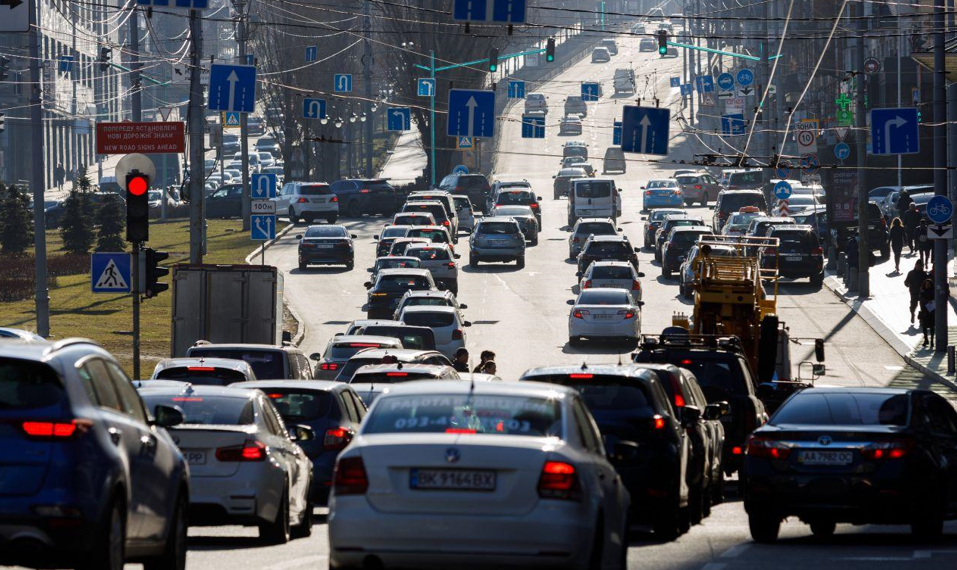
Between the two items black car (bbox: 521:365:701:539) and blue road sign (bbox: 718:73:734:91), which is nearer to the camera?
black car (bbox: 521:365:701:539)

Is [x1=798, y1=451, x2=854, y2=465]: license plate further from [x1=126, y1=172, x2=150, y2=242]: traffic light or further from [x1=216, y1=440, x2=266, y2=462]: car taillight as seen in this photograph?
[x1=126, y1=172, x2=150, y2=242]: traffic light

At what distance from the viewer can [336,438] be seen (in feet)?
57.9

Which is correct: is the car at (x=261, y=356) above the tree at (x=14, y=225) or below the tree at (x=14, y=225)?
above

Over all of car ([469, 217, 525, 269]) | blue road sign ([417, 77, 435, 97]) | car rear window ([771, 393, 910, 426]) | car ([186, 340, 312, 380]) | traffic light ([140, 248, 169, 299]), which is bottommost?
car ([469, 217, 525, 269])

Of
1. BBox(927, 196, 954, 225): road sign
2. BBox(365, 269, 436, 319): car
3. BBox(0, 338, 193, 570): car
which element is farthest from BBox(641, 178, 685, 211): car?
BBox(0, 338, 193, 570): car

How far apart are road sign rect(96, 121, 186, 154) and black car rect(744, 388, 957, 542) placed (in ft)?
82.1

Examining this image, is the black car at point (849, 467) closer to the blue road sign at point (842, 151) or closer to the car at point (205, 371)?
the car at point (205, 371)

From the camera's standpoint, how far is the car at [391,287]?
43.3 m

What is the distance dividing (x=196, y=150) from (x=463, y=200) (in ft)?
109

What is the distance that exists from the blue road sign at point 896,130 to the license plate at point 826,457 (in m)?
26.7

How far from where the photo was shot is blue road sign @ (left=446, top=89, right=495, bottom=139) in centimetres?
4809

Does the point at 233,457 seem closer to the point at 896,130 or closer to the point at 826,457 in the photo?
the point at 826,457

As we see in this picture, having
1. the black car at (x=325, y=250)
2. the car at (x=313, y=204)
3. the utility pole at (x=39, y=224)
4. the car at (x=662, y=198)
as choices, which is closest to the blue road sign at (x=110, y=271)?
the utility pole at (x=39, y=224)

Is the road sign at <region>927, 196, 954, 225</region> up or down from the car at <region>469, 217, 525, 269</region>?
up
